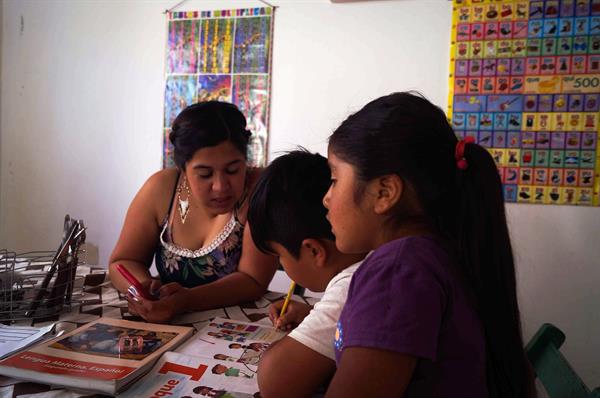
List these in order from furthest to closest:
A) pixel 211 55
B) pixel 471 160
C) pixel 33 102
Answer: pixel 33 102
pixel 211 55
pixel 471 160

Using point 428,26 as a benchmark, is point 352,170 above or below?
below

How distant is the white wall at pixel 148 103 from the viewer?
216 cm

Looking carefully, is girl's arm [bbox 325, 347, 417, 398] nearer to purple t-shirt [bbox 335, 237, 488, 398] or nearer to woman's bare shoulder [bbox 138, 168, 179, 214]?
purple t-shirt [bbox 335, 237, 488, 398]

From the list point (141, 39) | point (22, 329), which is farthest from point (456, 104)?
point (22, 329)

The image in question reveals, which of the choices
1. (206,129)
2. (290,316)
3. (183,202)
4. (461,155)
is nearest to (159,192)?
(183,202)

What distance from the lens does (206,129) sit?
1.30 m

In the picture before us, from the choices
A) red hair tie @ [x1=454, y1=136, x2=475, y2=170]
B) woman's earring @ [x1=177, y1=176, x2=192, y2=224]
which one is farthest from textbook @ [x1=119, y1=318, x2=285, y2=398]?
woman's earring @ [x1=177, y1=176, x2=192, y2=224]

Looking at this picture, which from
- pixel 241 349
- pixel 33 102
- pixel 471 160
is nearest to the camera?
pixel 471 160

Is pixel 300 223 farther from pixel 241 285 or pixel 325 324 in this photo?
pixel 241 285

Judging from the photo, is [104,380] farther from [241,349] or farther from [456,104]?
[456,104]

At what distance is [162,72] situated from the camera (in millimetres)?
2674

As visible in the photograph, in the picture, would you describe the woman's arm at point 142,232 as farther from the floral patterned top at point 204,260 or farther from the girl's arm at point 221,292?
the girl's arm at point 221,292

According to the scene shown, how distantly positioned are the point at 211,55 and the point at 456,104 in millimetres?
1316

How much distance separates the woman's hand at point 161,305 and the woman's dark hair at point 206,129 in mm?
435
